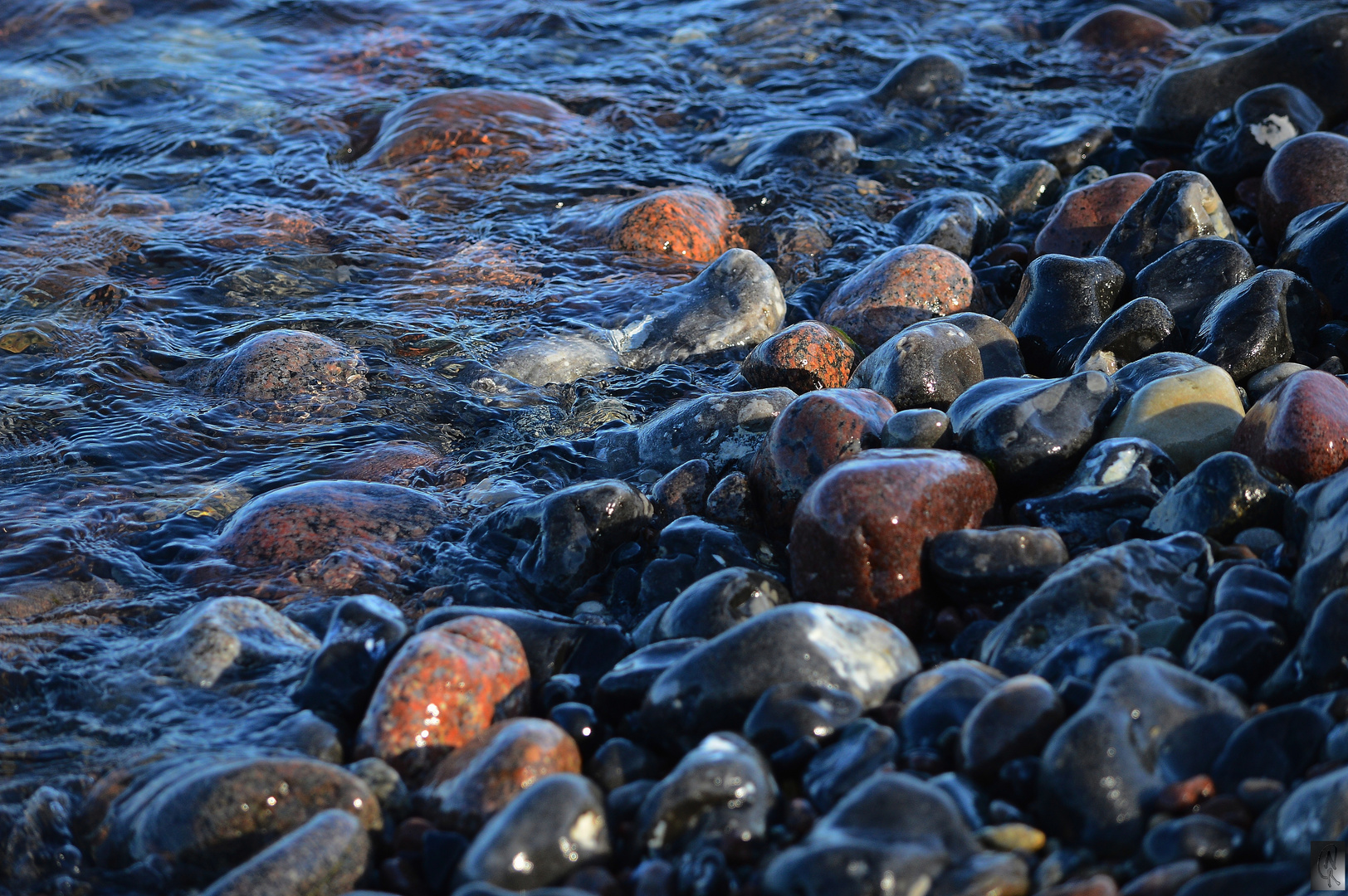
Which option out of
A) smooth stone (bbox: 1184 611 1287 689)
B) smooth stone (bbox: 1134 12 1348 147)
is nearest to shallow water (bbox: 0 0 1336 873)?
smooth stone (bbox: 1134 12 1348 147)

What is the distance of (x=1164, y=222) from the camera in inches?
188

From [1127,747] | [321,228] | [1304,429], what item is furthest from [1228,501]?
[321,228]

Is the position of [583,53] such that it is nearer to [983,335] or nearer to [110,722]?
[983,335]

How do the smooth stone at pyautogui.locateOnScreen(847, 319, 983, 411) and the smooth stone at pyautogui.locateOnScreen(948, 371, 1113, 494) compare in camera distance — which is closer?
the smooth stone at pyautogui.locateOnScreen(948, 371, 1113, 494)

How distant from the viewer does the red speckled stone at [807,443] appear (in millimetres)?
3574

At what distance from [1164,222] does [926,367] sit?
59.8 inches

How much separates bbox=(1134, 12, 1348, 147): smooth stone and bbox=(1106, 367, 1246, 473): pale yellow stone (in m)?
3.49

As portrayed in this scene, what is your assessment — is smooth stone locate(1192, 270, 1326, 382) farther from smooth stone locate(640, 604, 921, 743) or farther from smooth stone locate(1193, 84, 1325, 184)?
smooth stone locate(640, 604, 921, 743)

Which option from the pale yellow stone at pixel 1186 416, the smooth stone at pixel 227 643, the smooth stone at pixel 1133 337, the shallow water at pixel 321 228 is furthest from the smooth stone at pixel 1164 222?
the smooth stone at pixel 227 643

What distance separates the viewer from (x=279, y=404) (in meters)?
4.82

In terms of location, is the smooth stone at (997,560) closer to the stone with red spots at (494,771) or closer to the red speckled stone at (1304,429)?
the red speckled stone at (1304,429)

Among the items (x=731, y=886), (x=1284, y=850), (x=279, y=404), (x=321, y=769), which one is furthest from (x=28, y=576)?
(x=1284, y=850)

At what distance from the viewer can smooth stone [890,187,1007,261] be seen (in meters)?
5.77

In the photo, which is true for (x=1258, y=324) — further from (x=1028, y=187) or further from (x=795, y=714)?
(x=1028, y=187)
